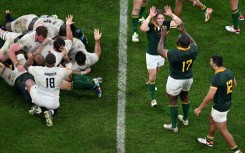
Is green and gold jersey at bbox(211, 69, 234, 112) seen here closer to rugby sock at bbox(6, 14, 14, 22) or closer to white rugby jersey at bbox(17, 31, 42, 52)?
white rugby jersey at bbox(17, 31, 42, 52)

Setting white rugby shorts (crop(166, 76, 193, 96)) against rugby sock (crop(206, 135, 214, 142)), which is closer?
white rugby shorts (crop(166, 76, 193, 96))

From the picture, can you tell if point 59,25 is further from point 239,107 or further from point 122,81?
point 239,107

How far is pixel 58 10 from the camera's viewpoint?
1662 cm

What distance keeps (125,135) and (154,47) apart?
1.98 m

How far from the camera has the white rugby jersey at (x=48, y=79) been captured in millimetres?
12477

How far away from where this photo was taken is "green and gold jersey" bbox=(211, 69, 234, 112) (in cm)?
1155

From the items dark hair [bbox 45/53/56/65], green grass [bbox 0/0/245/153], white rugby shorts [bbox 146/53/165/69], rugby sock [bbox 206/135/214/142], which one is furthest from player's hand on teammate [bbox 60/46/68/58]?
rugby sock [bbox 206/135/214/142]

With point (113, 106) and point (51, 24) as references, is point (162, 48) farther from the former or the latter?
point (51, 24)

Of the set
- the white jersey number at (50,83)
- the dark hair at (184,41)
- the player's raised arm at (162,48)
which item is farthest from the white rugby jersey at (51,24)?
the dark hair at (184,41)

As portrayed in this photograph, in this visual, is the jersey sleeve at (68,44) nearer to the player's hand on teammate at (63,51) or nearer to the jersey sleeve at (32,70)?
the player's hand on teammate at (63,51)

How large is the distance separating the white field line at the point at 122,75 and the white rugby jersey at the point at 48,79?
Result: 149cm

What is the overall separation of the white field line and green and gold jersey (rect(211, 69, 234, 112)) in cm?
211

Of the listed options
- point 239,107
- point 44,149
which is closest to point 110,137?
point 44,149

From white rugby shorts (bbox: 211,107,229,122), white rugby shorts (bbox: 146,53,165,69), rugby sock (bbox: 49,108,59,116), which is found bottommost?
rugby sock (bbox: 49,108,59,116)
